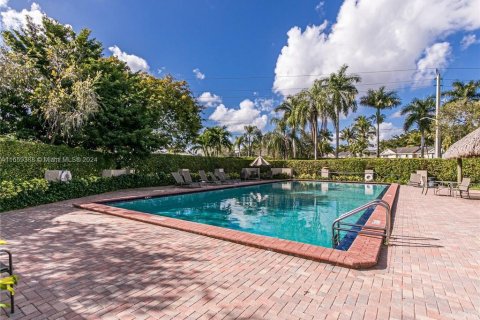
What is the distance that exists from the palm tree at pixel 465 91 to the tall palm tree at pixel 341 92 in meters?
12.1

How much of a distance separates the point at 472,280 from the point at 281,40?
1893 cm

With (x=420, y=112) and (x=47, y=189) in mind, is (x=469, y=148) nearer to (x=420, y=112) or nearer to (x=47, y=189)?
(x=47, y=189)

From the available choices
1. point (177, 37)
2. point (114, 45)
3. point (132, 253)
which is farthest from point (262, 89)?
point (132, 253)

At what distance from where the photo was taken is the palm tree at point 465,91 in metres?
29.0

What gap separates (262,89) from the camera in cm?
2888

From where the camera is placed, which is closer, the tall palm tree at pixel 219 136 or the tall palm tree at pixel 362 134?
the tall palm tree at pixel 219 136

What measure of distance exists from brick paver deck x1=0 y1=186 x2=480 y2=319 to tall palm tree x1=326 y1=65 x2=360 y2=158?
23.5 metres

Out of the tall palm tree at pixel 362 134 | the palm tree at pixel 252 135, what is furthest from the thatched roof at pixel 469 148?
the tall palm tree at pixel 362 134

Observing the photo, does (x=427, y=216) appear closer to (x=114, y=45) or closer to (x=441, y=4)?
(x=441, y=4)

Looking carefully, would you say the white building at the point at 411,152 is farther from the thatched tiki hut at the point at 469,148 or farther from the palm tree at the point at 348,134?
the thatched tiki hut at the point at 469,148

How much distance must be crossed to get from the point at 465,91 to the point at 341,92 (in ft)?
48.9

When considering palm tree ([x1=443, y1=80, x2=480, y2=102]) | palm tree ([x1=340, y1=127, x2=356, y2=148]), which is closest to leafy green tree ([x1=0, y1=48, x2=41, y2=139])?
palm tree ([x1=443, y1=80, x2=480, y2=102])

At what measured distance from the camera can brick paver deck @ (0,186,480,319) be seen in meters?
2.79

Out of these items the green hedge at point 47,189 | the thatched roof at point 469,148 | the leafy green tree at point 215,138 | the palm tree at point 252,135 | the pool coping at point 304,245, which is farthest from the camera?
the palm tree at point 252,135
